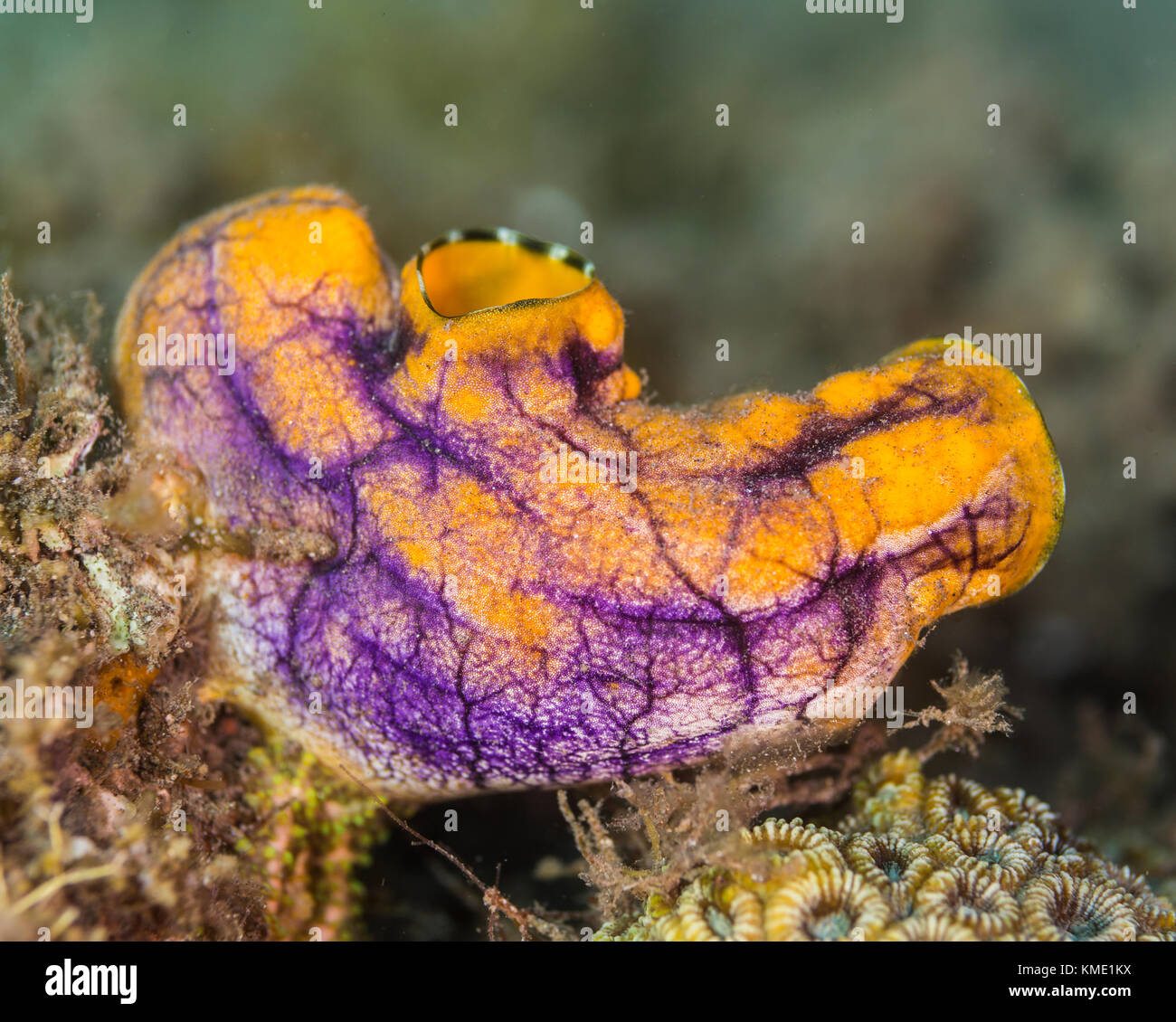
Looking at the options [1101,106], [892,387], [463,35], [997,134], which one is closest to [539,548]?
[892,387]

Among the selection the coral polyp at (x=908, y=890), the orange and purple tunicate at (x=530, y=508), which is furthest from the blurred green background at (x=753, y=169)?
the orange and purple tunicate at (x=530, y=508)

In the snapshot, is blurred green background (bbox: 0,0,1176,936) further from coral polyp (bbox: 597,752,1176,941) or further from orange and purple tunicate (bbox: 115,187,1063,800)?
orange and purple tunicate (bbox: 115,187,1063,800)

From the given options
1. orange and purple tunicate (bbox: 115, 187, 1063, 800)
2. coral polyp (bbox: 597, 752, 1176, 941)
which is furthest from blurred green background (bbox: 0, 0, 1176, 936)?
orange and purple tunicate (bbox: 115, 187, 1063, 800)

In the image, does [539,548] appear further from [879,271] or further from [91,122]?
[91,122]

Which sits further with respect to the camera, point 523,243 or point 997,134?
point 997,134

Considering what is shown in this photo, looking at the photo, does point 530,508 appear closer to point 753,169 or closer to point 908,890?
point 908,890
